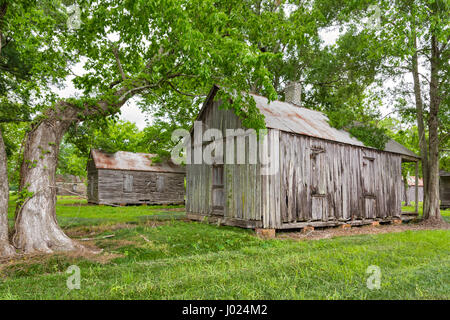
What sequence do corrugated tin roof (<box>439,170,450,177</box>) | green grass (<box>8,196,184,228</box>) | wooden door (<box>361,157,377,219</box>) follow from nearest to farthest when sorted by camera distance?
green grass (<box>8,196,184,228</box>), wooden door (<box>361,157,377,219</box>), corrugated tin roof (<box>439,170,450,177</box>)

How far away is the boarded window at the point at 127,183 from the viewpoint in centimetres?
2605

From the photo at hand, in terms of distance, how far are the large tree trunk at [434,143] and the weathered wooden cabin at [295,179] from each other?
1.53m

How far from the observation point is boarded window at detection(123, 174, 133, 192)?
2605 centimetres

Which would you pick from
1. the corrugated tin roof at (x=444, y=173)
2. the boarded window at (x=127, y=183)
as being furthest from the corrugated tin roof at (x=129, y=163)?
the corrugated tin roof at (x=444, y=173)

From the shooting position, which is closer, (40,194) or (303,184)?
(40,194)

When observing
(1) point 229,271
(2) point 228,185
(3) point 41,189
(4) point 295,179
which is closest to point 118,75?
(3) point 41,189

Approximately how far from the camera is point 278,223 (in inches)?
392

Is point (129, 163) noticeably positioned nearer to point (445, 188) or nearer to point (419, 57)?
point (419, 57)

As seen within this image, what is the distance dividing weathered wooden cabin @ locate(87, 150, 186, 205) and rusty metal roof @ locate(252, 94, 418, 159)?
53.9 feet

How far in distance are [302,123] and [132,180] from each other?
18.3 meters

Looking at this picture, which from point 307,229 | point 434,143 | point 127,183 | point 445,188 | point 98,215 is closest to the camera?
point 307,229

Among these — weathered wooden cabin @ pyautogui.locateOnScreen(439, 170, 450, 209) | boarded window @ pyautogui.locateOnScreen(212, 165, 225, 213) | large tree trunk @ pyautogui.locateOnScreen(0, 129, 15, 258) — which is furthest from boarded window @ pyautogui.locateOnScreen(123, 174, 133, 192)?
weathered wooden cabin @ pyautogui.locateOnScreen(439, 170, 450, 209)

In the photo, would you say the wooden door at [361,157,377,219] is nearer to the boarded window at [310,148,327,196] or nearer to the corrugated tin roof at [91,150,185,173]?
the boarded window at [310,148,327,196]

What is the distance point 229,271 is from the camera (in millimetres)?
5000
